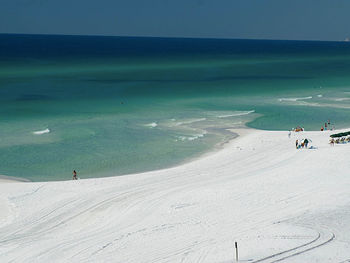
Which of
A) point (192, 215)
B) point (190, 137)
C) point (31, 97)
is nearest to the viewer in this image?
point (192, 215)

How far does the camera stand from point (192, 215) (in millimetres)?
21328

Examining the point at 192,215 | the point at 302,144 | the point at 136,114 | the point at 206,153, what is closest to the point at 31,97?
the point at 136,114

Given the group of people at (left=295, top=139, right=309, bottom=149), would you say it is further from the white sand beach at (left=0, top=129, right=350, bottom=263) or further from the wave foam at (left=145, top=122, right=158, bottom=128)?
the wave foam at (left=145, top=122, right=158, bottom=128)

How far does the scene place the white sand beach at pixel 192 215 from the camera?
Result: 1781 cm

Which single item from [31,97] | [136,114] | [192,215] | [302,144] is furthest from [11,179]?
[31,97]

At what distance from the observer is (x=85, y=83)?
8050 cm

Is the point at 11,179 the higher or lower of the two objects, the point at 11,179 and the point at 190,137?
the lower

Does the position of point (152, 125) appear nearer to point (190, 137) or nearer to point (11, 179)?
point (190, 137)

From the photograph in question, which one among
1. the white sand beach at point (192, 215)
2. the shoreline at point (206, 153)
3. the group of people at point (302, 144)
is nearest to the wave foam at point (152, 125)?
the shoreline at point (206, 153)

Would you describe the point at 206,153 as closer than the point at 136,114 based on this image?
Yes

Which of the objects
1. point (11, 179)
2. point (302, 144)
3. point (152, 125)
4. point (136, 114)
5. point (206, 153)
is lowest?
point (11, 179)

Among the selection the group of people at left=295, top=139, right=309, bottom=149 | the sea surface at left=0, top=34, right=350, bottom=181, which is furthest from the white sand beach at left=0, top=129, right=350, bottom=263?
the sea surface at left=0, top=34, right=350, bottom=181

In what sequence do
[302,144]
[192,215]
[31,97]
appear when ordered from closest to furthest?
[192,215] → [302,144] → [31,97]

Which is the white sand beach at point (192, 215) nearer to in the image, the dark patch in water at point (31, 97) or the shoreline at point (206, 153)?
the shoreline at point (206, 153)
